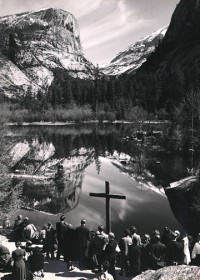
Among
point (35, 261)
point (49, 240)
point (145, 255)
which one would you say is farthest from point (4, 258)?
point (145, 255)

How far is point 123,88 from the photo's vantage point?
153375mm

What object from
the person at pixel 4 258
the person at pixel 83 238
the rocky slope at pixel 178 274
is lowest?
the person at pixel 4 258

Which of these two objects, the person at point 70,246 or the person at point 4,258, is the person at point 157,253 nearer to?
the person at point 70,246

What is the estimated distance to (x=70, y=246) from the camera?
44.8 ft

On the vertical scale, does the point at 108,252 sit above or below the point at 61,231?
below

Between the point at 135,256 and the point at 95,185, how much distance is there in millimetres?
27909

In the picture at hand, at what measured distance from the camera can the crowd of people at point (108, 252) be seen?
12.2 meters

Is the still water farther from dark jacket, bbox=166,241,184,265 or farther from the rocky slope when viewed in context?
the rocky slope

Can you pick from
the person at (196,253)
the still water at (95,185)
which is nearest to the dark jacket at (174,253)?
the person at (196,253)

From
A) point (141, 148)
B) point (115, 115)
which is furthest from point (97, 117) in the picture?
point (141, 148)

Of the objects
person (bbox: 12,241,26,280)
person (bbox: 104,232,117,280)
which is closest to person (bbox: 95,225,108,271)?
person (bbox: 104,232,117,280)

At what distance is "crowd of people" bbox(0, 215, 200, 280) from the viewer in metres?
12.2

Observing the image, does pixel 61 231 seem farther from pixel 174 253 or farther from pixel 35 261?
pixel 174 253

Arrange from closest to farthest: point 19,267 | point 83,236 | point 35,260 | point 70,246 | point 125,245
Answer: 1. point 19,267
2. point 35,260
3. point 125,245
4. point 83,236
5. point 70,246
